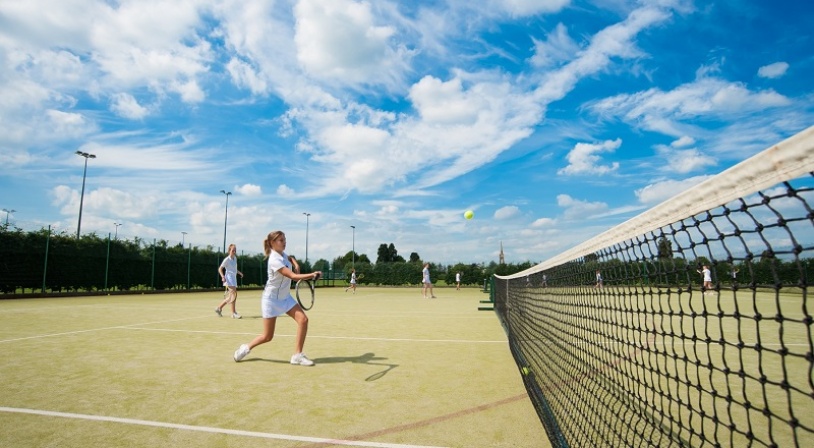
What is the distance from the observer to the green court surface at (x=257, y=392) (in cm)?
357

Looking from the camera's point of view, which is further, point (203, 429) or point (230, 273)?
point (230, 273)

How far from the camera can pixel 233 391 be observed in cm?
479

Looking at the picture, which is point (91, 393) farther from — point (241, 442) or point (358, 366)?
point (358, 366)

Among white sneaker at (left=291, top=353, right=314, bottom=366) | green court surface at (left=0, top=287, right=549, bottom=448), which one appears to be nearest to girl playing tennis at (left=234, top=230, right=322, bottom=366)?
white sneaker at (left=291, top=353, right=314, bottom=366)

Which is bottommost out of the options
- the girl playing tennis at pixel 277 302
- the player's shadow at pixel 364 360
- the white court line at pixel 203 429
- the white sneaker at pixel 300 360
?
the white court line at pixel 203 429

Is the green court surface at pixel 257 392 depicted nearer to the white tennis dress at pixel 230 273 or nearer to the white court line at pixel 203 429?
the white court line at pixel 203 429

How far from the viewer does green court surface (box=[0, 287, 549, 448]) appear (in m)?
3.57

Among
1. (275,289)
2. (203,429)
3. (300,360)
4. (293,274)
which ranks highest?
(293,274)

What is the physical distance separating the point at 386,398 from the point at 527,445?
63.3 inches

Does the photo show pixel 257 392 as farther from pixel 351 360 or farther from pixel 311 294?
pixel 311 294

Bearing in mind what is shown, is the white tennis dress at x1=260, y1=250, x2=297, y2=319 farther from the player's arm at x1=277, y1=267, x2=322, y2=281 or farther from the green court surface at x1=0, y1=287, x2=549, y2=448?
the green court surface at x1=0, y1=287, x2=549, y2=448

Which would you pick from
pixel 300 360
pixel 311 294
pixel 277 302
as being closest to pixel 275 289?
pixel 277 302

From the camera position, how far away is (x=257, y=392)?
15.6 feet

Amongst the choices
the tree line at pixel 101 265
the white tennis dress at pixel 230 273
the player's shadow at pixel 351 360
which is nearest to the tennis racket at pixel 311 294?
the player's shadow at pixel 351 360
